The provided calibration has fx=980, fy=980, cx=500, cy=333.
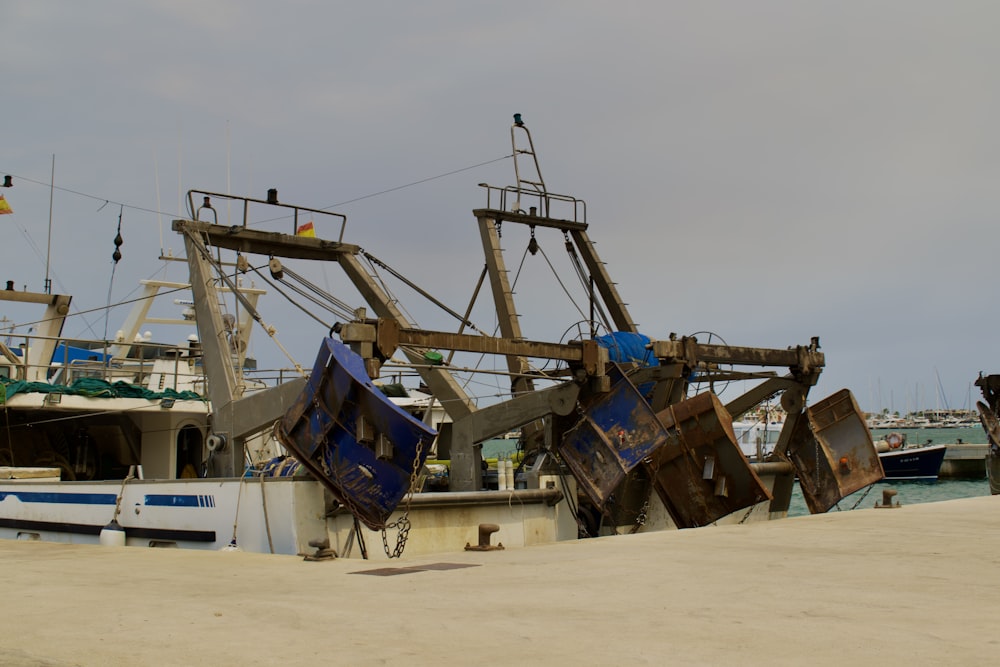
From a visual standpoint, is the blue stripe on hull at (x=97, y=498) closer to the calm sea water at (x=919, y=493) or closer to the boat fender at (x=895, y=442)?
the calm sea water at (x=919, y=493)

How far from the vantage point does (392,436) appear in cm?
960

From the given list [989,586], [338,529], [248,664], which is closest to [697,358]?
[338,529]

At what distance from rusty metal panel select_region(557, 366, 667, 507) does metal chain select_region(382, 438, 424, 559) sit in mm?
2951

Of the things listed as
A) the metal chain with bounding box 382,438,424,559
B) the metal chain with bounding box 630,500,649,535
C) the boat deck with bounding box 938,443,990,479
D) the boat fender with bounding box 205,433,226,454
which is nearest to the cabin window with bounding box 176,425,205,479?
the boat fender with bounding box 205,433,226,454

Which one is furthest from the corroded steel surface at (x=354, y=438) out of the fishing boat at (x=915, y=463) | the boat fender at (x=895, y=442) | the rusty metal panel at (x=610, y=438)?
the boat fender at (x=895, y=442)

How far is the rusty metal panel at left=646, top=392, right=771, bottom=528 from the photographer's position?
1321cm

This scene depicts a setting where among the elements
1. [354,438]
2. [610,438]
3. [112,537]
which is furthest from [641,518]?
Result: [112,537]

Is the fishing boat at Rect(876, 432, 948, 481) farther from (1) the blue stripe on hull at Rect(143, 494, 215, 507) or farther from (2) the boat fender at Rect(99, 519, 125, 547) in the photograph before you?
(2) the boat fender at Rect(99, 519, 125, 547)

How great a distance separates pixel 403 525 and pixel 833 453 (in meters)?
8.03

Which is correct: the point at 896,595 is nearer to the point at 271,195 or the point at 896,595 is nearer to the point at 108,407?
the point at 271,195

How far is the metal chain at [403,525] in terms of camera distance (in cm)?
958

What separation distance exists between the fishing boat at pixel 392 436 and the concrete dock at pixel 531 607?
1.31m

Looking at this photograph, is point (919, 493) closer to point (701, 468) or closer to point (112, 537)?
point (701, 468)

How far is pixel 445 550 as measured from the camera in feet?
37.1
